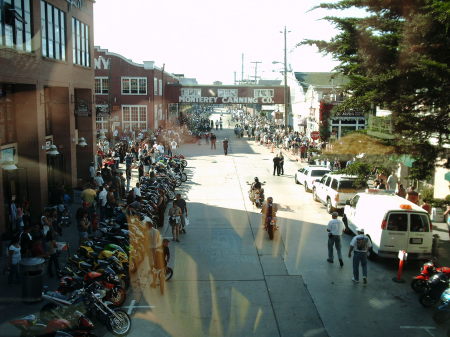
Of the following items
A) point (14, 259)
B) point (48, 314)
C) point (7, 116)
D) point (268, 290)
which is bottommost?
point (268, 290)

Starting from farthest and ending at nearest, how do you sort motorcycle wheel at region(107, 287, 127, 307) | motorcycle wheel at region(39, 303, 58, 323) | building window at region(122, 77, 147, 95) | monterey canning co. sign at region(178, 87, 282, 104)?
monterey canning co. sign at region(178, 87, 282, 104) < building window at region(122, 77, 147, 95) < motorcycle wheel at region(107, 287, 127, 307) < motorcycle wheel at region(39, 303, 58, 323)

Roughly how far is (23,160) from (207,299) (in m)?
10.5

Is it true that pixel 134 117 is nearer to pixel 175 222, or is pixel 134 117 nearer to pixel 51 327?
pixel 175 222

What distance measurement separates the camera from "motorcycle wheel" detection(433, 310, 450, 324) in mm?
9328

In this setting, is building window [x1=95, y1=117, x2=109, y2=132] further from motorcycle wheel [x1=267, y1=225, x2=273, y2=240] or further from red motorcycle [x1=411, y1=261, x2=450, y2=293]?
red motorcycle [x1=411, y1=261, x2=450, y2=293]

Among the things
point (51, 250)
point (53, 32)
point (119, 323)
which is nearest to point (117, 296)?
point (119, 323)

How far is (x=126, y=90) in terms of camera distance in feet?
167

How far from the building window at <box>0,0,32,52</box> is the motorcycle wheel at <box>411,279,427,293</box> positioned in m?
13.2

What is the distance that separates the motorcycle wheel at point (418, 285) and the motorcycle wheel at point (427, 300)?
1.77 ft

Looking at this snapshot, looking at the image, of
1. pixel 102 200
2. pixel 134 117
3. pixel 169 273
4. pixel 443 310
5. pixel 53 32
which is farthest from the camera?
pixel 134 117

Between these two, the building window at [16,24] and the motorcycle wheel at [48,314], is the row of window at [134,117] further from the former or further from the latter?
the motorcycle wheel at [48,314]

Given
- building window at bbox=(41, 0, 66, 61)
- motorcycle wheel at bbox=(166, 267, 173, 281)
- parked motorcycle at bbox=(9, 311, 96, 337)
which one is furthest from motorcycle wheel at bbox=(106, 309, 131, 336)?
building window at bbox=(41, 0, 66, 61)

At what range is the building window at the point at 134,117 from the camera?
2005 inches

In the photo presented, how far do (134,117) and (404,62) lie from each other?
1668 inches
